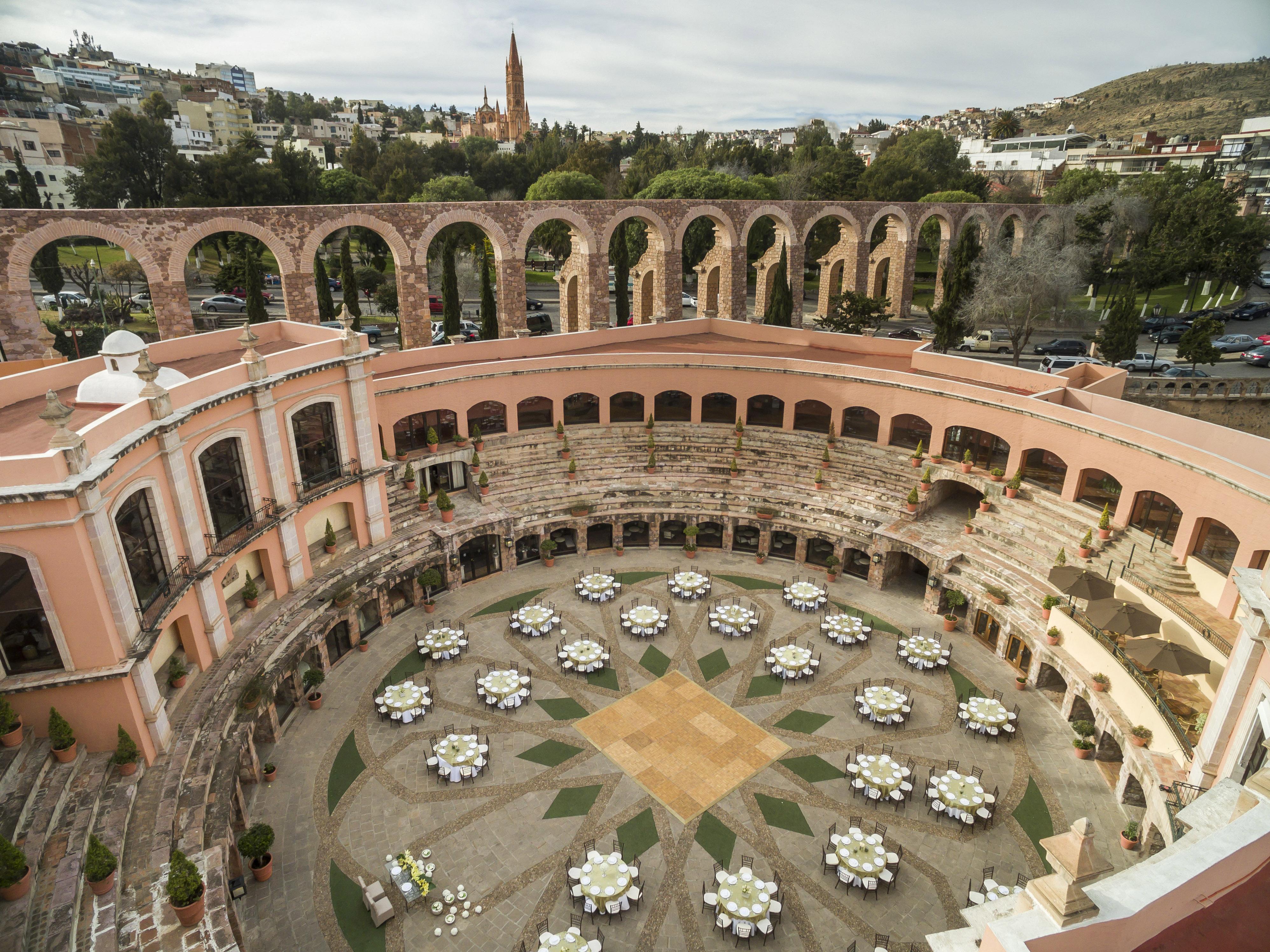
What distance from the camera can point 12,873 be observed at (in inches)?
458

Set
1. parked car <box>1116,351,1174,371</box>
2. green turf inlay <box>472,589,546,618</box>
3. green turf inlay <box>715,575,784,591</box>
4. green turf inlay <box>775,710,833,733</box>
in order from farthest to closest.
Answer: parked car <box>1116,351,1174,371</box> → green turf inlay <box>715,575,784,591</box> → green turf inlay <box>472,589,546,618</box> → green turf inlay <box>775,710,833,733</box>

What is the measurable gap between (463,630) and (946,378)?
23642 millimetres

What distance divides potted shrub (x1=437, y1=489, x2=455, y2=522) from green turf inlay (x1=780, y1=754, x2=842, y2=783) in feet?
51.7

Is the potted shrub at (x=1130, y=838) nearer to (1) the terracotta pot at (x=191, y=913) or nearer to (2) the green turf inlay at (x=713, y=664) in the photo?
(2) the green turf inlay at (x=713, y=664)

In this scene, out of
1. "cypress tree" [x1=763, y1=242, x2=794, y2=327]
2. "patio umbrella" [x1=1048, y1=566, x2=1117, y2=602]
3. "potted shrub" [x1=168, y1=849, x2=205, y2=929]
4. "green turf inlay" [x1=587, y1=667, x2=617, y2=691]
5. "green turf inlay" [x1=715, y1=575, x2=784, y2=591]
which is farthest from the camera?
"cypress tree" [x1=763, y1=242, x2=794, y2=327]

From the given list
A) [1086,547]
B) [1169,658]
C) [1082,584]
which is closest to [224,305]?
[1086,547]

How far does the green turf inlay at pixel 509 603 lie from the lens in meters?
26.7

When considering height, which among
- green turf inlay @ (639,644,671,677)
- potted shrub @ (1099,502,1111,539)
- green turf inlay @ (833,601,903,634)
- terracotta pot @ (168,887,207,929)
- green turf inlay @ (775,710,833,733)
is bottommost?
green turf inlay @ (775,710,833,733)

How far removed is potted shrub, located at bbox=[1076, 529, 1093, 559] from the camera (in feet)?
77.8

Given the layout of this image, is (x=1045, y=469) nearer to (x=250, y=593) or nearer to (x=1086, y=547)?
(x=1086, y=547)

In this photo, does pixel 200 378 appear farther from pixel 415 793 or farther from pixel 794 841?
Result: pixel 794 841

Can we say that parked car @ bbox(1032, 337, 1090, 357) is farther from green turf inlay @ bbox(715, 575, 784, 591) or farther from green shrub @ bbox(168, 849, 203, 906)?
green shrub @ bbox(168, 849, 203, 906)

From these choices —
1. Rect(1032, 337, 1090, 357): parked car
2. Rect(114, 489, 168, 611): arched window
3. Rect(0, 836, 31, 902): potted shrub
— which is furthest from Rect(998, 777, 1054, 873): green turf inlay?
Rect(1032, 337, 1090, 357): parked car

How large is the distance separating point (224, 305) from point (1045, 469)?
5641cm
